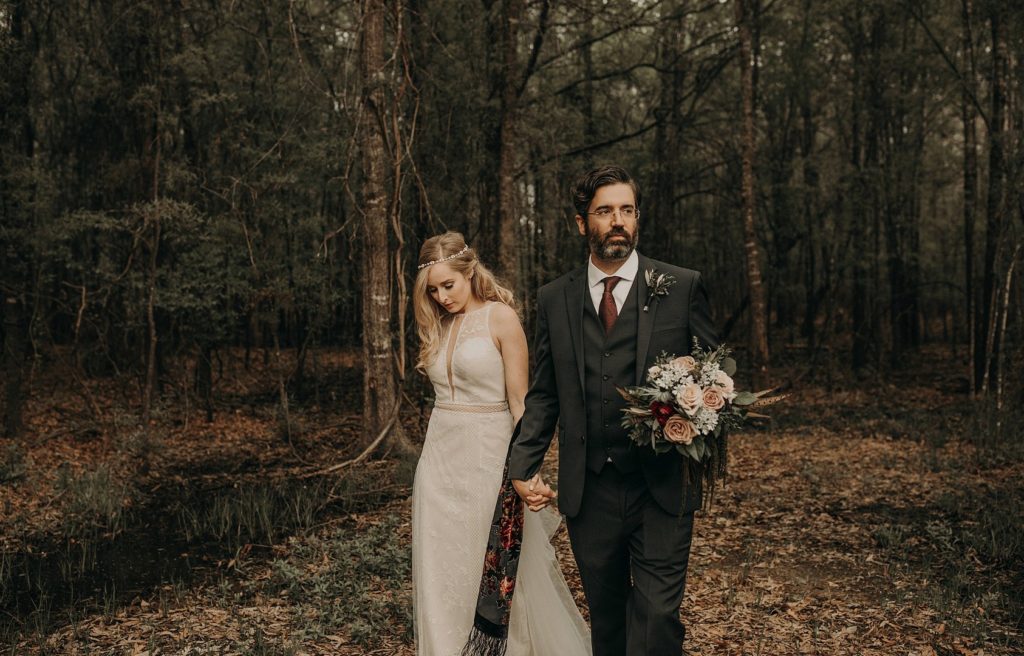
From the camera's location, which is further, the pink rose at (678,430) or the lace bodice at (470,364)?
the lace bodice at (470,364)

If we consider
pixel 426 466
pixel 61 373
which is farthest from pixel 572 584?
pixel 61 373

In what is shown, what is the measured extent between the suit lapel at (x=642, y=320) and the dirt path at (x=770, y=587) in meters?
2.34

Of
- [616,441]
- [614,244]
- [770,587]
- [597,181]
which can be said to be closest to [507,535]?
[616,441]

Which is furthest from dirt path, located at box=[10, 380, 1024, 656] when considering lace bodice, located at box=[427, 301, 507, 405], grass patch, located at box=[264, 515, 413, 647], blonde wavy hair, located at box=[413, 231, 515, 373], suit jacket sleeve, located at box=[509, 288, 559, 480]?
suit jacket sleeve, located at box=[509, 288, 559, 480]

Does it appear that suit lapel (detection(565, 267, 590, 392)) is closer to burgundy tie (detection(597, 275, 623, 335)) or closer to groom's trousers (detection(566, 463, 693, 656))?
burgundy tie (detection(597, 275, 623, 335))

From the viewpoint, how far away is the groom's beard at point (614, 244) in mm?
3154

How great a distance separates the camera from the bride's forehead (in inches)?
163

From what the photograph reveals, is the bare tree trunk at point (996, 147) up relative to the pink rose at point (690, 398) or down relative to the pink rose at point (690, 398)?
up

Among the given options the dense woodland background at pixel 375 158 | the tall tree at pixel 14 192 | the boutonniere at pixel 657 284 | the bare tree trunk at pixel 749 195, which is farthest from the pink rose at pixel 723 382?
the bare tree trunk at pixel 749 195

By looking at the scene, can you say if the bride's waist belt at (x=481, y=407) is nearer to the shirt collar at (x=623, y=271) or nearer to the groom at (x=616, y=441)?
the groom at (x=616, y=441)

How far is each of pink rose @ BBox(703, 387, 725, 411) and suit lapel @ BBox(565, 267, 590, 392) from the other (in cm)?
51

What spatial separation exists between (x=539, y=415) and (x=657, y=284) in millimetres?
776

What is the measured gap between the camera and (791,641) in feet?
15.0

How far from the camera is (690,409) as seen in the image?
283cm
